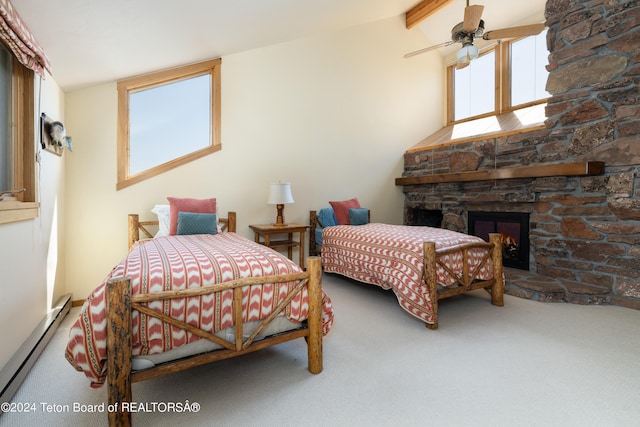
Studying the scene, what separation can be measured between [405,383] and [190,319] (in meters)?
1.20

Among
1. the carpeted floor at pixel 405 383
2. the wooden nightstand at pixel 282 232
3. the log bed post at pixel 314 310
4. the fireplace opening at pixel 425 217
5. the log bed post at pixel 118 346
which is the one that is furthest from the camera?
the fireplace opening at pixel 425 217

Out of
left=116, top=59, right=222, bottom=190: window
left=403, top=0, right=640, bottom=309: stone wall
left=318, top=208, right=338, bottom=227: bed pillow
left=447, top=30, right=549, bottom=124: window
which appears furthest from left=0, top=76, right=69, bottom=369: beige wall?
left=447, top=30, right=549, bottom=124: window

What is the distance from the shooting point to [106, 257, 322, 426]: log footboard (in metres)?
1.28

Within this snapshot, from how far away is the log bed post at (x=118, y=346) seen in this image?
1271 mm

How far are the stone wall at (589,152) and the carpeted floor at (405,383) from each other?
853 millimetres

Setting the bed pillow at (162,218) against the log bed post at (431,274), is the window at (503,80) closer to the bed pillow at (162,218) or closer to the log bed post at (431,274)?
the log bed post at (431,274)

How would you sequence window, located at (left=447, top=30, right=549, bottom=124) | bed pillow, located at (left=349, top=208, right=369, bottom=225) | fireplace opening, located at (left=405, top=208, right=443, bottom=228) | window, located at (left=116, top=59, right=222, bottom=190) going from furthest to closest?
fireplace opening, located at (left=405, top=208, right=443, bottom=228), window, located at (left=447, top=30, right=549, bottom=124), bed pillow, located at (left=349, top=208, right=369, bottom=225), window, located at (left=116, top=59, right=222, bottom=190)

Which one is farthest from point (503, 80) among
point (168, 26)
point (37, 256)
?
point (37, 256)

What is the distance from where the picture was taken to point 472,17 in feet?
8.99

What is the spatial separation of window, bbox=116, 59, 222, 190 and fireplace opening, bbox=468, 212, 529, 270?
145 inches

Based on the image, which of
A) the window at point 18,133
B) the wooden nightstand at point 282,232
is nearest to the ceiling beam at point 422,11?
the wooden nightstand at point 282,232

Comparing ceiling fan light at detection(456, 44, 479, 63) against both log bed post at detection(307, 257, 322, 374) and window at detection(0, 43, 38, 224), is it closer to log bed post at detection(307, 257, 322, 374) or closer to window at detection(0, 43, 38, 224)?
log bed post at detection(307, 257, 322, 374)

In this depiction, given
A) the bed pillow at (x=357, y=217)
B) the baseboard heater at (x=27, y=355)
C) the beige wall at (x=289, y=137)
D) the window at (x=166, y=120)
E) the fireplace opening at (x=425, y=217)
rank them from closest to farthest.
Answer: the baseboard heater at (x=27, y=355), the beige wall at (x=289, y=137), the window at (x=166, y=120), the bed pillow at (x=357, y=217), the fireplace opening at (x=425, y=217)

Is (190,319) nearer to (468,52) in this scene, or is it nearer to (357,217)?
(357,217)
